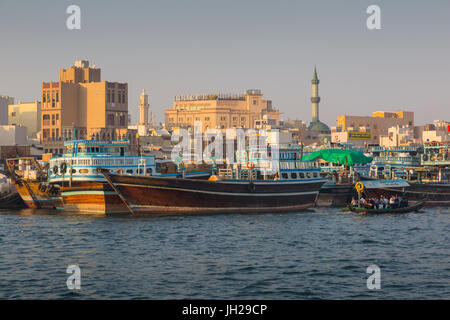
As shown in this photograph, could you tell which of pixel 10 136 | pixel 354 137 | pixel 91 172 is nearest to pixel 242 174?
pixel 91 172

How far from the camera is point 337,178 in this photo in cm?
9312

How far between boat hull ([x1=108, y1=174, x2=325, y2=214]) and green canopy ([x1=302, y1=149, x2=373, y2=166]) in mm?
22888

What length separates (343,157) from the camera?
Answer: 310 feet

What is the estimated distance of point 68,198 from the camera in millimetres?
68500

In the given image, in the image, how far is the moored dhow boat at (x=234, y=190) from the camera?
6303 cm

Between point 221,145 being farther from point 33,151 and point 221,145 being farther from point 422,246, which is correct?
point 422,246

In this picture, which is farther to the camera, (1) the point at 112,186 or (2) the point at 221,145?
(2) the point at 221,145

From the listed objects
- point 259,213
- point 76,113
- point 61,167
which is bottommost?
point 259,213

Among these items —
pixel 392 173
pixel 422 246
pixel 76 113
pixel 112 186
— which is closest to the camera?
pixel 422 246

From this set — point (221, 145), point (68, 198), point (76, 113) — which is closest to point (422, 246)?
point (68, 198)

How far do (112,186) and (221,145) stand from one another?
103m

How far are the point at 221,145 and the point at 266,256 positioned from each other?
126 meters
